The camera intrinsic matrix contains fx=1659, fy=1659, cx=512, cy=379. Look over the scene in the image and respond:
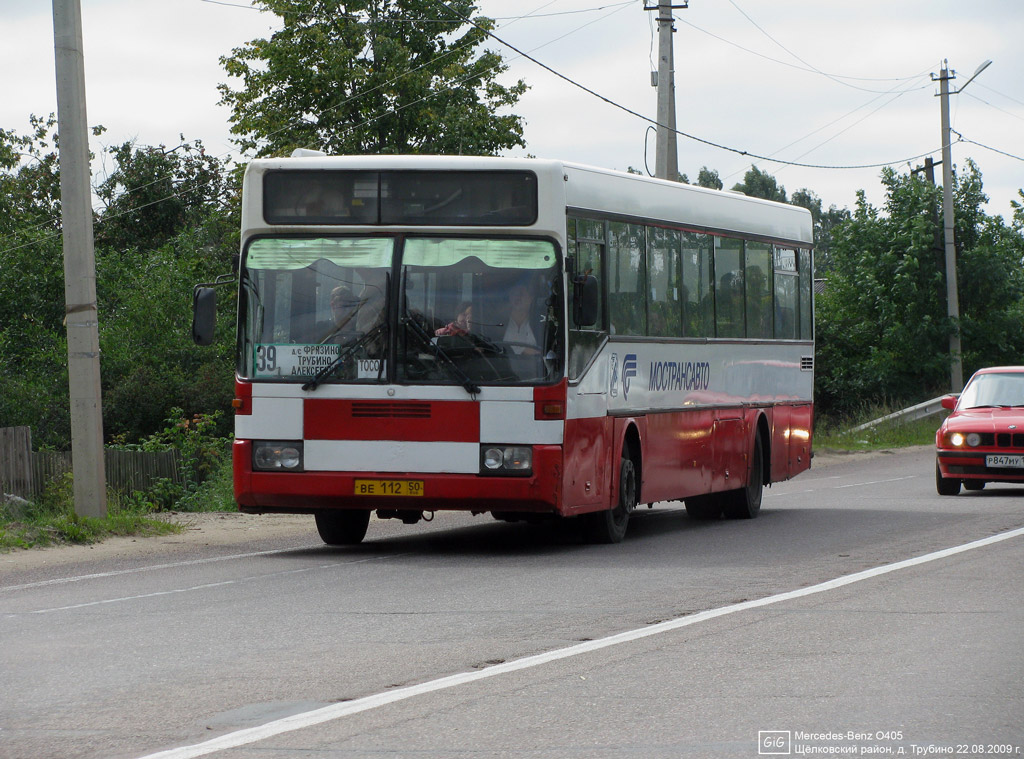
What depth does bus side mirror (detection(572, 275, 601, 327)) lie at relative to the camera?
13.3 metres

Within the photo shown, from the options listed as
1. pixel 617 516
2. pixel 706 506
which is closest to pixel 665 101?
pixel 706 506

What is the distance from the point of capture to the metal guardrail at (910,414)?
39.0 metres

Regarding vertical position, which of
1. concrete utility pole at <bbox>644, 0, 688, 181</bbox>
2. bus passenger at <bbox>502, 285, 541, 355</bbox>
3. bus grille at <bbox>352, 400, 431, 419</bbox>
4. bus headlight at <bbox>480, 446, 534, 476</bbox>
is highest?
concrete utility pole at <bbox>644, 0, 688, 181</bbox>

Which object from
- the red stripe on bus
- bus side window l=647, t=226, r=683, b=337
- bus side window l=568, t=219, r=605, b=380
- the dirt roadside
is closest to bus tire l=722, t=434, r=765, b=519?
bus side window l=647, t=226, r=683, b=337

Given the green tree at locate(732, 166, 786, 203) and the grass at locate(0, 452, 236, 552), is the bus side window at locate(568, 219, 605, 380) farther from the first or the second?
the green tree at locate(732, 166, 786, 203)

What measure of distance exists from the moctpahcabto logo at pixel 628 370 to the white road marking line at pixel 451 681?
338 centimetres

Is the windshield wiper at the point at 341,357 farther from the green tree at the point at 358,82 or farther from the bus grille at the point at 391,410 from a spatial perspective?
the green tree at the point at 358,82

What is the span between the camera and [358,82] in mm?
43031

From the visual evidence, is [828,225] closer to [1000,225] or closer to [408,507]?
[1000,225]

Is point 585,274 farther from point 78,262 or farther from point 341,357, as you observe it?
point 78,262

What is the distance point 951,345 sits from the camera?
42.7 meters

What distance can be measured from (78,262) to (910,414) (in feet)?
93.1

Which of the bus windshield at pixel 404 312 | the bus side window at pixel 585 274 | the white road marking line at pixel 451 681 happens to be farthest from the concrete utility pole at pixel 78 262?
the white road marking line at pixel 451 681

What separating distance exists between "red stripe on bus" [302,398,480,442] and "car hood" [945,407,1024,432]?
32.5 ft
